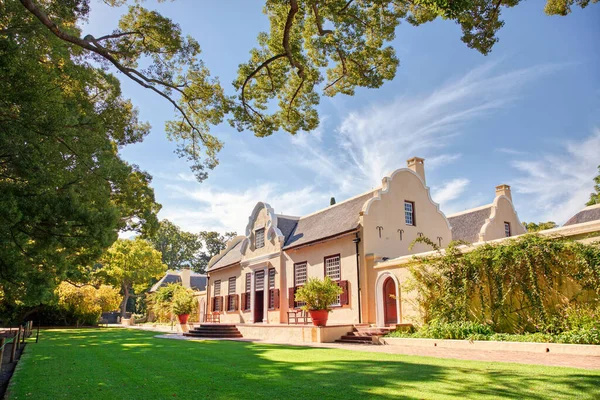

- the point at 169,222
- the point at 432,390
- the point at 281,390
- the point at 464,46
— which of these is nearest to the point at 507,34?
the point at 464,46

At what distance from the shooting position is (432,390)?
539 centimetres

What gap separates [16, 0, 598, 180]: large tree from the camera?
985cm

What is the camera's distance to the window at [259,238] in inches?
977

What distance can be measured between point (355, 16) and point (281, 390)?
374 inches

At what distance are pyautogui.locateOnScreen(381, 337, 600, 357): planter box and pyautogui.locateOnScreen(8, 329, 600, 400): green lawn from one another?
2621 millimetres

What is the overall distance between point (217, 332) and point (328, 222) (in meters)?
7.55

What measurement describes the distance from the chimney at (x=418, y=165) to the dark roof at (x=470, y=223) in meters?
4.29

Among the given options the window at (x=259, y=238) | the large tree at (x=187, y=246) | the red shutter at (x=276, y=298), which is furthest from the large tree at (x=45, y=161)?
the large tree at (x=187, y=246)

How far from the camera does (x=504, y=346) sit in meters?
10.2

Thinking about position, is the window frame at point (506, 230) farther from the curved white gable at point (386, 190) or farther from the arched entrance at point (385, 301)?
the arched entrance at point (385, 301)

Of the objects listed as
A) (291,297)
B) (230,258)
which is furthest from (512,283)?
(230,258)

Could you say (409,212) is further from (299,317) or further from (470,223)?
(299,317)

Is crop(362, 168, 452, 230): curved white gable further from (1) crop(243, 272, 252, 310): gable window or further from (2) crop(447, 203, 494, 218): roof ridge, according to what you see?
(1) crop(243, 272, 252, 310): gable window

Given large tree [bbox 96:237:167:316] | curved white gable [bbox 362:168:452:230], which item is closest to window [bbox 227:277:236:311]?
curved white gable [bbox 362:168:452:230]
